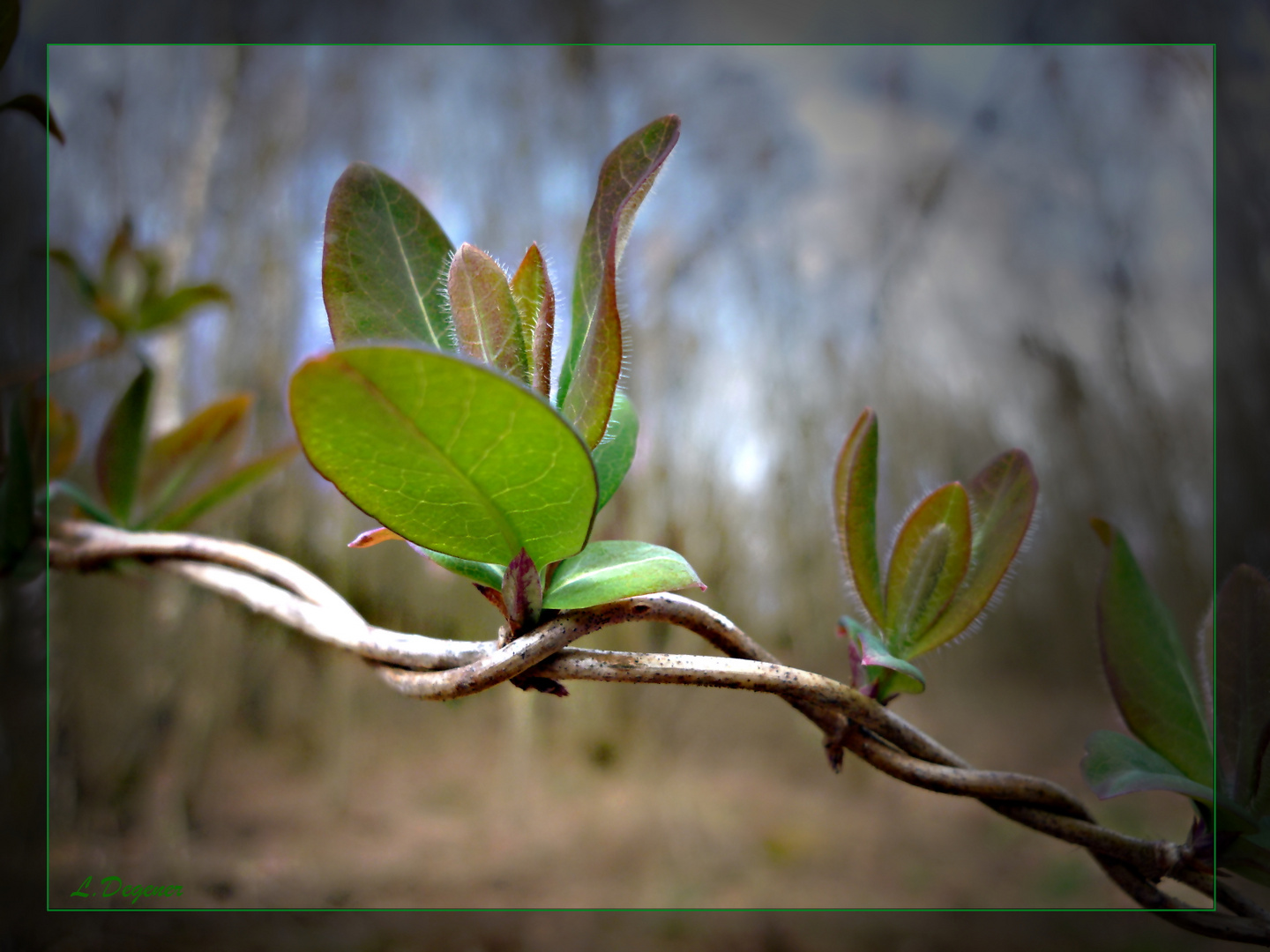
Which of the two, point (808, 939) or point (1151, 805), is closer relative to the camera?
point (808, 939)

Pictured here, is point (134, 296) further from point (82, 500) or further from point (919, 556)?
point (919, 556)

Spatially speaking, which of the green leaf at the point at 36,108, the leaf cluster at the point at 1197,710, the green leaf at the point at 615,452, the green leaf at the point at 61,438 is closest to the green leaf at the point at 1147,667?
the leaf cluster at the point at 1197,710

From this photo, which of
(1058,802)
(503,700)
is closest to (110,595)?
(503,700)

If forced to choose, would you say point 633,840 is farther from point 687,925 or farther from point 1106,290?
point 1106,290

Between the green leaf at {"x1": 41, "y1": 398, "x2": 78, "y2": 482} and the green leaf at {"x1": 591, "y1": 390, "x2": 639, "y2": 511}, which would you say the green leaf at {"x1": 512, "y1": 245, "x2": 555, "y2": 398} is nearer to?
the green leaf at {"x1": 591, "y1": 390, "x2": 639, "y2": 511}

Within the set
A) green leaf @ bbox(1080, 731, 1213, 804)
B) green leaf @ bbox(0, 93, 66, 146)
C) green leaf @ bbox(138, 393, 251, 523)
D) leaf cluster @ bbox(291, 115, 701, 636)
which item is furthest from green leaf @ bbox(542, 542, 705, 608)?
green leaf @ bbox(138, 393, 251, 523)

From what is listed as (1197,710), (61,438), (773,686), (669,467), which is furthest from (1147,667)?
(669,467)
